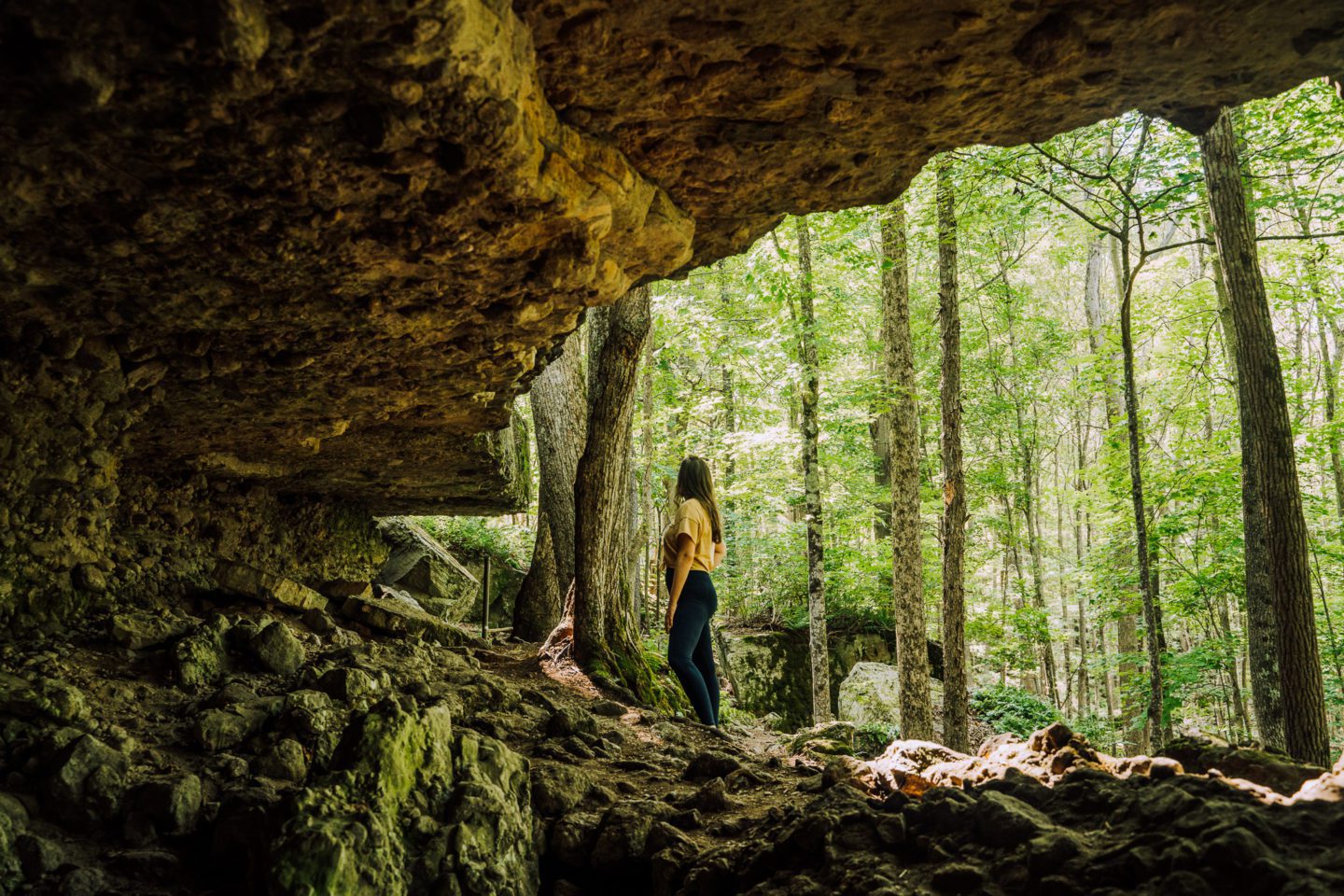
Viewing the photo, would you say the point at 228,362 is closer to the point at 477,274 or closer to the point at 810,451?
the point at 477,274

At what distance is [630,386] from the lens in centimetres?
777

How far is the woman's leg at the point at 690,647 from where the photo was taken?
6.29 metres

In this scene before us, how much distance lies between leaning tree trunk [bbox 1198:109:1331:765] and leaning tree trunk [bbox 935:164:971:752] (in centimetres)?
263

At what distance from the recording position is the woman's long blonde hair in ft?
21.2

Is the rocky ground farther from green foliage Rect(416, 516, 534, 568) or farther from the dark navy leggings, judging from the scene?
green foliage Rect(416, 516, 534, 568)

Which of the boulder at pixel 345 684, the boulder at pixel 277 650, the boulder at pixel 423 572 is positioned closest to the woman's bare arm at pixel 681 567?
Result: the boulder at pixel 345 684

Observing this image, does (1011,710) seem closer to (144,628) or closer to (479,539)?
(479,539)

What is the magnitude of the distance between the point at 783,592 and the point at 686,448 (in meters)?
4.23

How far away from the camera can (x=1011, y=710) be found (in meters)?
14.5

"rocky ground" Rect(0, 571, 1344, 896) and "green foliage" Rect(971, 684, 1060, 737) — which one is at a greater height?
"rocky ground" Rect(0, 571, 1344, 896)

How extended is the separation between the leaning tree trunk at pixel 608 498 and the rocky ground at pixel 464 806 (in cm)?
281

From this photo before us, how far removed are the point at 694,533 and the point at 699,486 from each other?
43 cm

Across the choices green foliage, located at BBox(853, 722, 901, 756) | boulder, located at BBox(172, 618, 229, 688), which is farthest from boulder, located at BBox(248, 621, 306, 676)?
green foliage, located at BBox(853, 722, 901, 756)

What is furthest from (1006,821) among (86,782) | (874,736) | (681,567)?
(874,736)
